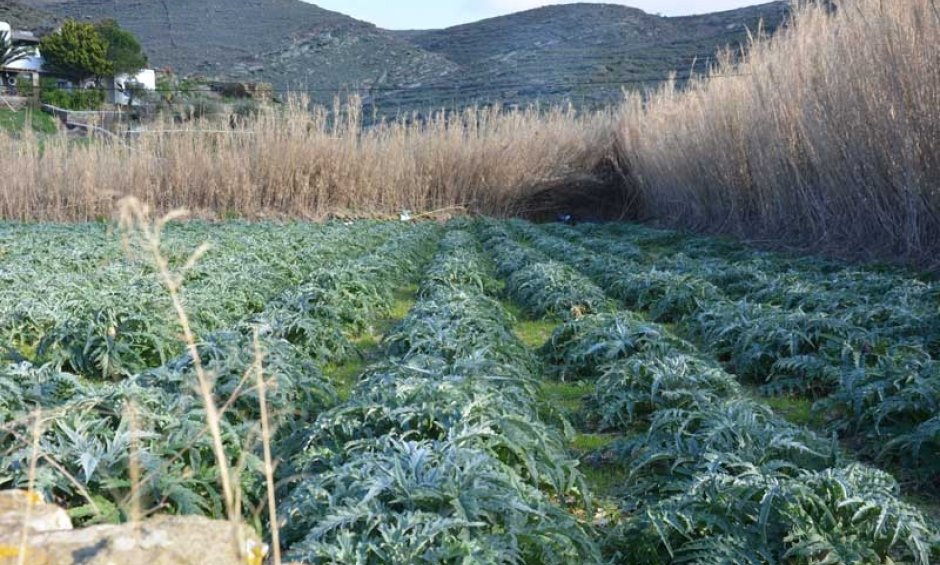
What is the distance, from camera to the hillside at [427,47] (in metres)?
47.2

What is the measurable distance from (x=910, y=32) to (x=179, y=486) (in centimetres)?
868

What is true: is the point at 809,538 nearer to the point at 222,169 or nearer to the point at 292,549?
the point at 292,549

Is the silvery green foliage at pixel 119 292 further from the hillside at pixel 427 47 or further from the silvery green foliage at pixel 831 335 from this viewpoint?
the hillside at pixel 427 47

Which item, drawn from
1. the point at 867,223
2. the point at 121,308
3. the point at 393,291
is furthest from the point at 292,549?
the point at 867,223

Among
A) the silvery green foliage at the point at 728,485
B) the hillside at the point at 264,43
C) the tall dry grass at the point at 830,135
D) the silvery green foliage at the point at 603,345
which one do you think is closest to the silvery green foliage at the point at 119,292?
the silvery green foliage at the point at 728,485

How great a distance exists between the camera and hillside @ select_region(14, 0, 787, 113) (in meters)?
47.2

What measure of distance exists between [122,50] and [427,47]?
25.0m

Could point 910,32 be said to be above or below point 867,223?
above

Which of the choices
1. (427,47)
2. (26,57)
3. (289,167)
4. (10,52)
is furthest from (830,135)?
(427,47)

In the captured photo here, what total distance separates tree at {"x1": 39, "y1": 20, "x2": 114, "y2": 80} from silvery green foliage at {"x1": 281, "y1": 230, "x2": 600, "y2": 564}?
159 feet

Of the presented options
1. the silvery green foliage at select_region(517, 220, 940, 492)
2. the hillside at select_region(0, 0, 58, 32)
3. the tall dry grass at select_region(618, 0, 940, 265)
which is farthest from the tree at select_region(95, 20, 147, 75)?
the silvery green foliage at select_region(517, 220, 940, 492)

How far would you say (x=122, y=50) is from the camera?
47.0 m

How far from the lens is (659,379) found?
4.27 m

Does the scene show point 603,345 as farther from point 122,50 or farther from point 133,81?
point 122,50
